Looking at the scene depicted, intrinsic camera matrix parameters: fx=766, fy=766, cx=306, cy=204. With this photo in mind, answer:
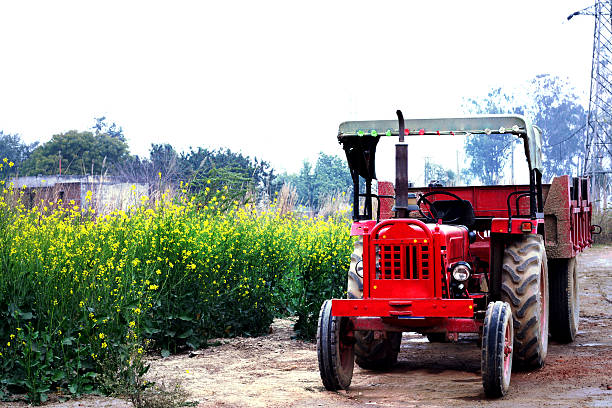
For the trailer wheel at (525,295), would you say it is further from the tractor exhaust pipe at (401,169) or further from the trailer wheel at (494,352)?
the tractor exhaust pipe at (401,169)

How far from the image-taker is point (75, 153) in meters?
44.8

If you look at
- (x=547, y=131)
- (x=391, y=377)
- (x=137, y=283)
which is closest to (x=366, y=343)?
(x=391, y=377)

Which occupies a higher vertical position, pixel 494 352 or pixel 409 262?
pixel 409 262

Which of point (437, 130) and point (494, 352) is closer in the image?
point (494, 352)

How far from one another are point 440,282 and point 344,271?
396 cm

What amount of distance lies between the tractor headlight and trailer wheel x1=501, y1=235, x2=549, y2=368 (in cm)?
73

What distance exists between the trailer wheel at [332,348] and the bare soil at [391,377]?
128 mm

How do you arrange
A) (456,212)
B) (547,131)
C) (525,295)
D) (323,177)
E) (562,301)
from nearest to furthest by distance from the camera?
(525,295) → (456,212) → (562,301) → (323,177) → (547,131)

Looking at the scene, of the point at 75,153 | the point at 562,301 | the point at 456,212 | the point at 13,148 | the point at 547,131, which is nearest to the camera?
the point at 456,212

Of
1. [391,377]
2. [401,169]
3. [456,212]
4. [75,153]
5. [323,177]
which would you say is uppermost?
[75,153]

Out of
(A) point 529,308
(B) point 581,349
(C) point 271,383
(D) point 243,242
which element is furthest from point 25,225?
(B) point 581,349

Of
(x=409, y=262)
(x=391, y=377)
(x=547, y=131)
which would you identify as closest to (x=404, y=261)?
(x=409, y=262)

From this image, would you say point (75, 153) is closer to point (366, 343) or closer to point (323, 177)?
point (323, 177)

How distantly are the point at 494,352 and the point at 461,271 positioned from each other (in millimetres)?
877
